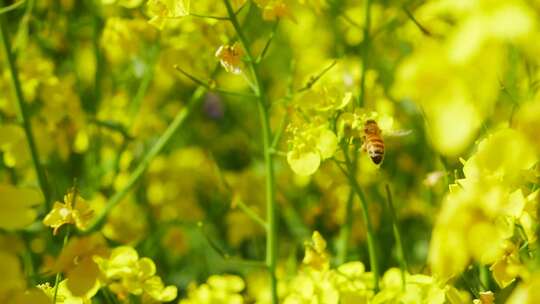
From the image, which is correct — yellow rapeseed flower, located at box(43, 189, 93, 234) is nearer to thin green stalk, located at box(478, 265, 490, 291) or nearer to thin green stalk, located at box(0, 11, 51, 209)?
thin green stalk, located at box(0, 11, 51, 209)

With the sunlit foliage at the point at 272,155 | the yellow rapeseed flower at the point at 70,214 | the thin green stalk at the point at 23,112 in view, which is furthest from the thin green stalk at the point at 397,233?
the thin green stalk at the point at 23,112

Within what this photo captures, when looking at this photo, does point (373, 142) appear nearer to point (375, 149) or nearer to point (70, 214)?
point (375, 149)

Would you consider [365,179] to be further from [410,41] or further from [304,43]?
[304,43]

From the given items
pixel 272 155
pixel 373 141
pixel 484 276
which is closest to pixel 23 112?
pixel 272 155

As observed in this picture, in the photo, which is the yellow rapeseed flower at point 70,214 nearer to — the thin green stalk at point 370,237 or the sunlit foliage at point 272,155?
the sunlit foliage at point 272,155

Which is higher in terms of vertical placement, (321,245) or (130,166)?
(321,245)

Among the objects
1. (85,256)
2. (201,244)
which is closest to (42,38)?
(201,244)

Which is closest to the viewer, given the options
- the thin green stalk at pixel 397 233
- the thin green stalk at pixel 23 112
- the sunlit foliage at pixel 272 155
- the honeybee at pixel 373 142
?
the sunlit foliage at pixel 272 155

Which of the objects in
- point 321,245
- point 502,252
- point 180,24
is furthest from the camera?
point 180,24

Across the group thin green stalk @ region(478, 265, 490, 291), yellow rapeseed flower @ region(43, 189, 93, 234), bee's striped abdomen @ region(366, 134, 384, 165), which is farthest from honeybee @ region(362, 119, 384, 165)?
yellow rapeseed flower @ region(43, 189, 93, 234)
